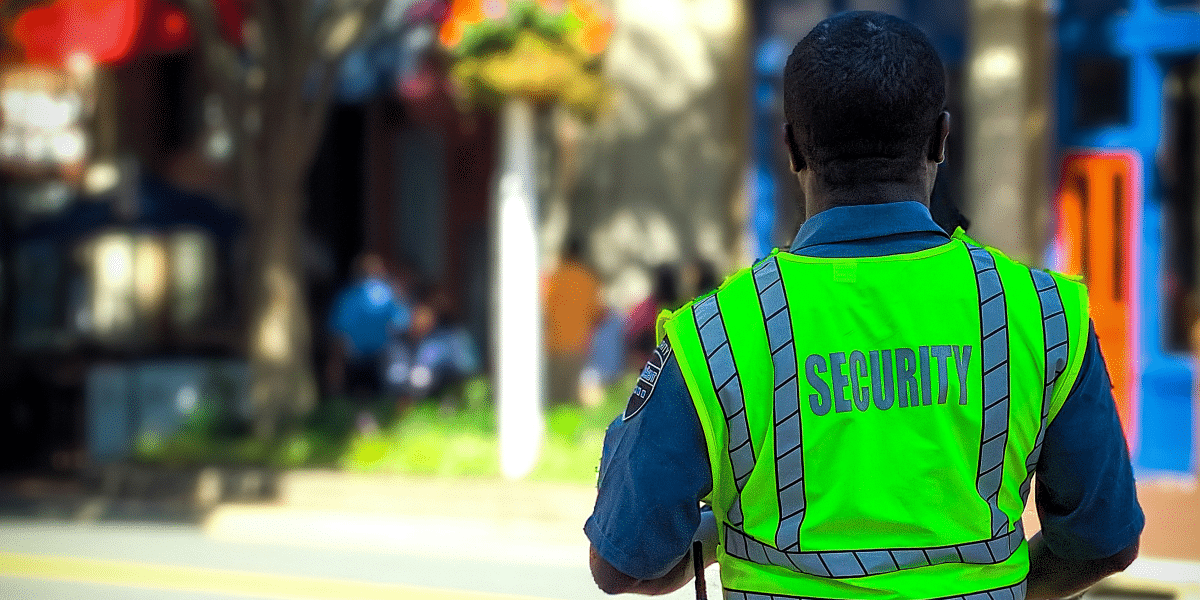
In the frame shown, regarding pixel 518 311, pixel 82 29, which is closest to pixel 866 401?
pixel 518 311

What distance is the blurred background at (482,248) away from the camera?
10.8 metres

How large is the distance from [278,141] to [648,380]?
12.1 metres

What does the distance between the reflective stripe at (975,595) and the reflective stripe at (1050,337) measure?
16cm

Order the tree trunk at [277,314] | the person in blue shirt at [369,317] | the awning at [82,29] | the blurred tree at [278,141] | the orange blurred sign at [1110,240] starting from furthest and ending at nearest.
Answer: the person in blue shirt at [369,317] → the tree trunk at [277,314] → the blurred tree at [278,141] → the awning at [82,29] → the orange blurred sign at [1110,240]

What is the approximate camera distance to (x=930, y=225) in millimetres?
1877

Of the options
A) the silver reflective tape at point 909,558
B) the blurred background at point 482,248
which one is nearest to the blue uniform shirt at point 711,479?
the silver reflective tape at point 909,558

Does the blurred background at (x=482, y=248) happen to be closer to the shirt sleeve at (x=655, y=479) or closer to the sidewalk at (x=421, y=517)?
the sidewalk at (x=421, y=517)

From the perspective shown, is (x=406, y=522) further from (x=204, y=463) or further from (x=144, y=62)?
(x=144, y=62)

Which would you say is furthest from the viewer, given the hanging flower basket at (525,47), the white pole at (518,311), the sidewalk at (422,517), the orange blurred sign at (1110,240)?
the orange blurred sign at (1110,240)

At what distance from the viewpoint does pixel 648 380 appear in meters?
1.79

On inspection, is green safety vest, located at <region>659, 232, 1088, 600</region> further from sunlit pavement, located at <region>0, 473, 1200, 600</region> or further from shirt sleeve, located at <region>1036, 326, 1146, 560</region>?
sunlit pavement, located at <region>0, 473, 1200, 600</region>

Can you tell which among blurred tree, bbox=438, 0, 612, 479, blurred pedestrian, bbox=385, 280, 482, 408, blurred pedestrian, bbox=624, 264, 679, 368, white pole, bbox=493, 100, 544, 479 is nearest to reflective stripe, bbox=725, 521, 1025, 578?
blurred tree, bbox=438, 0, 612, 479

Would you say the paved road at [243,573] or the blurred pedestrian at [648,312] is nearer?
the paved road at [243,573]

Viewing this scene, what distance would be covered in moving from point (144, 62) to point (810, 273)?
59.8 ft
